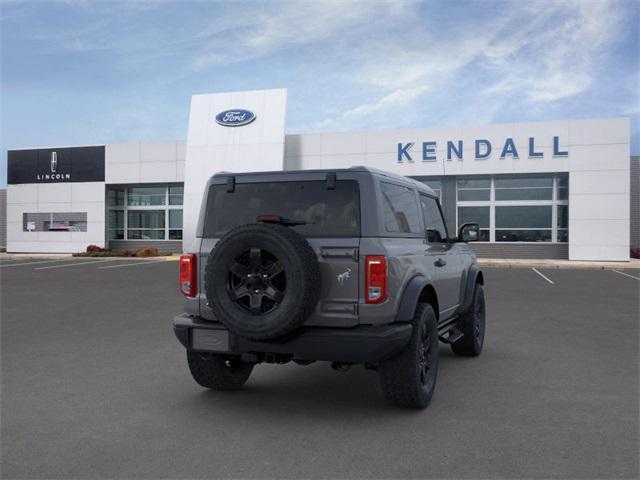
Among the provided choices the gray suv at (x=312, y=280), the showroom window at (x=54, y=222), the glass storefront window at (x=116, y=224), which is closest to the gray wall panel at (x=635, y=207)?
the glass storefront window at (x=116, y=224)

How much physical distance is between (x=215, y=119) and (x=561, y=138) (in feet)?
55.3

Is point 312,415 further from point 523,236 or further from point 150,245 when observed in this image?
point 150,245

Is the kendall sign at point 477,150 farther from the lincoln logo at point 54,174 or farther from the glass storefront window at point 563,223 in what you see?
the lincoln logo at point 54,174

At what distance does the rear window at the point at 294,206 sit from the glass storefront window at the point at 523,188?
26.5 metres

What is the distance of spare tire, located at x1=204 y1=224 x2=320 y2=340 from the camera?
14.4ft

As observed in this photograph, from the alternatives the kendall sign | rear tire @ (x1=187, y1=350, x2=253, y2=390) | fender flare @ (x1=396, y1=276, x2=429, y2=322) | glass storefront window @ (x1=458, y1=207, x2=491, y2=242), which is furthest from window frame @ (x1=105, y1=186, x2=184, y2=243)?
fender flare @ (x1=396, y1=276, x2=429, y2=322)

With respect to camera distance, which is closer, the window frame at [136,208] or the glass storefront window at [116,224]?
the window frame at [136,208]

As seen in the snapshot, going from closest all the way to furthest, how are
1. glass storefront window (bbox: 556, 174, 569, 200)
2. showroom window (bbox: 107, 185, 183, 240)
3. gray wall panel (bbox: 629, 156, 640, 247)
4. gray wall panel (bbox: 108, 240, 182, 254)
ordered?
glass storefront window (bbox: 556, 174, 569, 200), gray wall panel (bbox: 629, 156, 640, 247), gray wall panel (bbox: 108, 240, 182, 254), showroom window (bbox: 107, 185, 183, 240)

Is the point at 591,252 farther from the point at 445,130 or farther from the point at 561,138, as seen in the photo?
the point at 445,130

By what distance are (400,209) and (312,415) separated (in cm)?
192

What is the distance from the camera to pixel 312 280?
4422mm

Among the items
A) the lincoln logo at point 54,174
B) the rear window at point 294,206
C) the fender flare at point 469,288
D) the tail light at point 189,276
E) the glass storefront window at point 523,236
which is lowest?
the fender flare at point 469,288

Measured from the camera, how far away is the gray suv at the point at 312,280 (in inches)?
175

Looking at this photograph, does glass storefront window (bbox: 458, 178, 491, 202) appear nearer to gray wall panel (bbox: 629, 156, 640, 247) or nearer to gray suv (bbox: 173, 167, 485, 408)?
gray wall panel (bbox: 629, 156, 640, 247)
